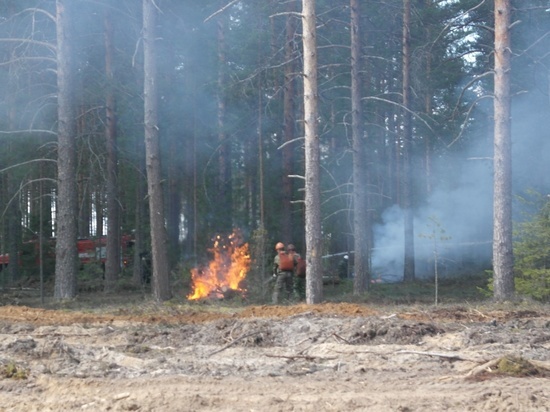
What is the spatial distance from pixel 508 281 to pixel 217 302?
7850mm

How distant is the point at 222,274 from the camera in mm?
23828

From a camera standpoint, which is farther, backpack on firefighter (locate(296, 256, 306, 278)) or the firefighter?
backpack on firefighter (locate(296, 256, 306, 278))

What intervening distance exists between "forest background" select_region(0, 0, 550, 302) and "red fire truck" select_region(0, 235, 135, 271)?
43 cm

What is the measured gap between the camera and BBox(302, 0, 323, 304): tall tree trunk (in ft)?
60.5

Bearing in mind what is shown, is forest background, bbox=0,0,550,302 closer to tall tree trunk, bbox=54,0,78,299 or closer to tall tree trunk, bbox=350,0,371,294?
tall tree trunk, bbox=350,0,371,294

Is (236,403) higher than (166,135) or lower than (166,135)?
lower

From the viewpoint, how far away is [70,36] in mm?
21578

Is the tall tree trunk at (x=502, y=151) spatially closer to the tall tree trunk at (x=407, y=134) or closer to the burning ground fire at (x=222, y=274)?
the burning ground fire at (x=222, y=274)

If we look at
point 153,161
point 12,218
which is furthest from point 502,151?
point 12,218

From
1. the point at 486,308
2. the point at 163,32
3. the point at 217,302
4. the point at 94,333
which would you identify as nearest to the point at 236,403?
the point at 94,333

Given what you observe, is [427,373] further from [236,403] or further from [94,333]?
[94,333]

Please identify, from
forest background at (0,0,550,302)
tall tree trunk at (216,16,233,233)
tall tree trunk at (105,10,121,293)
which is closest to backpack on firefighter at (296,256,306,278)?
forest background at (0,0,550,302)

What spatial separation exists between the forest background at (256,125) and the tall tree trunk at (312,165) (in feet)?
13.7

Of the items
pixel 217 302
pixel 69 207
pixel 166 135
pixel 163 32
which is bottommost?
pixel 217 302
